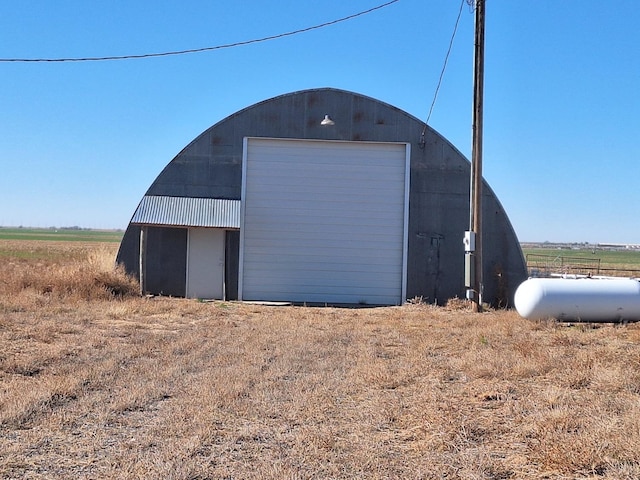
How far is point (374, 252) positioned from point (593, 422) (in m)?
13.4

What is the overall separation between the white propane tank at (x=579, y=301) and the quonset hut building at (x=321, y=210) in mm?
4336

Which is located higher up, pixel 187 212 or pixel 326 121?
pixel 326 121

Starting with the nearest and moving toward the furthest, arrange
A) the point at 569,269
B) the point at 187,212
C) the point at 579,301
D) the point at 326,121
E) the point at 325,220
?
the point at 579,301 → the point at 326,121 → the point at 187,212 → the point at 325,220 → the point at 569,269

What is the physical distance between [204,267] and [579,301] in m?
9.89

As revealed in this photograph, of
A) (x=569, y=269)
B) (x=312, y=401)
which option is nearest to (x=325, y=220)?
(x=312, y=401)

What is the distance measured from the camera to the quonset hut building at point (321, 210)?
1933 cm

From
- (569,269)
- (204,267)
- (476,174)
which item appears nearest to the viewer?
(476,174)

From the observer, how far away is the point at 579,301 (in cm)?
1449

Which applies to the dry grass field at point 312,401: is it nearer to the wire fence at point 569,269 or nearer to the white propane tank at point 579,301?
the white propane tank at point 579,301

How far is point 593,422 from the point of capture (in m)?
6.25

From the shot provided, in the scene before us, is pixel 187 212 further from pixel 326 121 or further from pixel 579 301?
pixel 579 301

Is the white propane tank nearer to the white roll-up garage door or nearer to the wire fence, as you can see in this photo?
the wire fence

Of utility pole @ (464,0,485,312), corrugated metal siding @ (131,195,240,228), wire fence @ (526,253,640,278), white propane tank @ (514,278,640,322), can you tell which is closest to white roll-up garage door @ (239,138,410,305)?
corrugated metal siding @ (131,195,240,228)

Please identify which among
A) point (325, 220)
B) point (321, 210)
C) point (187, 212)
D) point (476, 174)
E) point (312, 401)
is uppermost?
point (476, 174)
